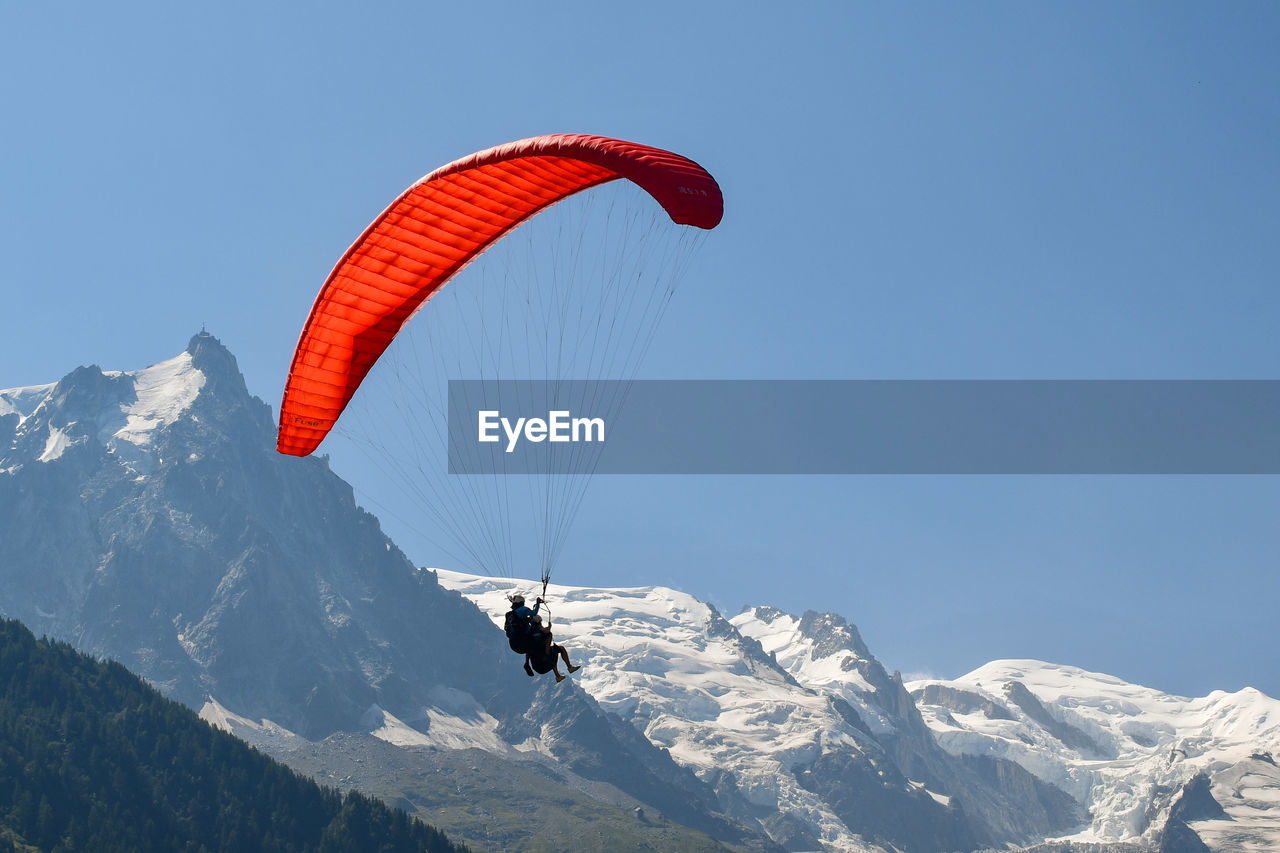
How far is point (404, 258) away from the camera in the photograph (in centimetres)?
4369

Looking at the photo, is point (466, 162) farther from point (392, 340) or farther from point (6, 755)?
point (6, 755)

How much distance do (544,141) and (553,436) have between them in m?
8.40

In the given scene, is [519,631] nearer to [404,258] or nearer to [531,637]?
[531,637]

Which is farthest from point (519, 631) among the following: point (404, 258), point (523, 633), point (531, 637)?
point (404, 258)

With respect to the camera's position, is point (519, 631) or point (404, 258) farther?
point (404, 258)

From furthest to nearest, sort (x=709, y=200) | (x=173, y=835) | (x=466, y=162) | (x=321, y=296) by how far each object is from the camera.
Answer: (x=173, y=835), (x=321, y=296), (x=466, y=162), (x=709, y=200)

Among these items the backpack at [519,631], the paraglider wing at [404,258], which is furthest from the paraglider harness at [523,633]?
the paraglider wing at [404,258]

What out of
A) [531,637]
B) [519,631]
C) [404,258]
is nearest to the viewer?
[531,637]

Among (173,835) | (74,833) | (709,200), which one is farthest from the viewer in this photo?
(173,835)

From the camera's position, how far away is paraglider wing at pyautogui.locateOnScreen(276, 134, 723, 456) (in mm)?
41594

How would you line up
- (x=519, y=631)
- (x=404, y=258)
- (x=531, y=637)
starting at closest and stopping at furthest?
1. (x=531, y=637)
2. (x=519, y=631)
3. (x=404, y=258)

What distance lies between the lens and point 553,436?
40.2 meters

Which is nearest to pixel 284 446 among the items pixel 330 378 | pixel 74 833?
pixel 330 378

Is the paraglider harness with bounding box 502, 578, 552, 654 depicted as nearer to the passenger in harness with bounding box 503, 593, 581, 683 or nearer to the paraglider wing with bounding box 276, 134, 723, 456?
the passenger in harness with bounding box 503, 593, 581, 683
